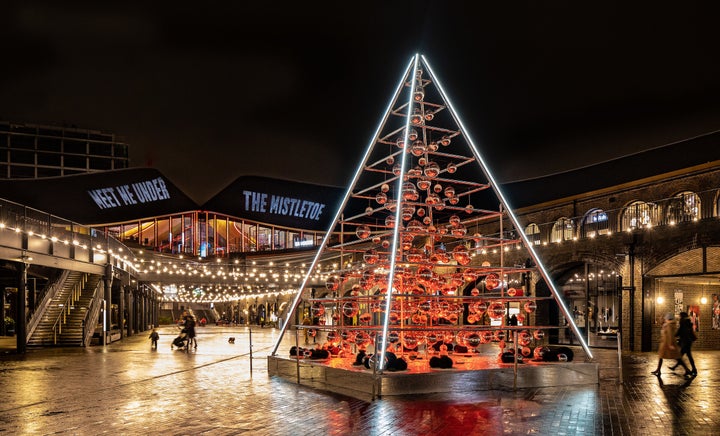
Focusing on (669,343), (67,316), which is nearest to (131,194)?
(67,316)

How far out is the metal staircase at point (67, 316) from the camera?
1065 inches

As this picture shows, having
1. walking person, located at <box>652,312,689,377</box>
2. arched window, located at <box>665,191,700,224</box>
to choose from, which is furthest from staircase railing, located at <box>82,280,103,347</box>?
arched window, located at <box>665,191,700,224</box>

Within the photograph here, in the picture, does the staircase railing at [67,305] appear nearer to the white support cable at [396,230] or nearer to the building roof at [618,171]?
the white support cable at [396,230]

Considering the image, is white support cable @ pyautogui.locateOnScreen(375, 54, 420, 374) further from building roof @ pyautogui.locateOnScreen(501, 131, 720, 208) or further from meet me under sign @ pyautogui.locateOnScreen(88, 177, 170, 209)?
meet me under sign @ pyautogui.locateOnScreen(88, 177, 170, 209)

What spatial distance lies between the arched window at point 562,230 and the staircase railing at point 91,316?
20768 mm

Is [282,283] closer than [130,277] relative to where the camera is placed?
No

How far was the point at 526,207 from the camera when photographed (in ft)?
105

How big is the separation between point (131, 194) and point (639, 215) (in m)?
47.7

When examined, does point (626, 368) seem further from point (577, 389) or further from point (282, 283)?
point (282, 283)

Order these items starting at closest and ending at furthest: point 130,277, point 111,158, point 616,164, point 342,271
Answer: point 342,271, point 616,164, point 130,277, point 111,158

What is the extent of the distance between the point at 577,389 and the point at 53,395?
980 cm

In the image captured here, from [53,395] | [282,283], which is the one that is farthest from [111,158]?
[53,395]

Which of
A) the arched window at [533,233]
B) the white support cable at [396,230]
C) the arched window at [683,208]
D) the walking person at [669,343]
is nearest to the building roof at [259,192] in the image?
the arched window at [683,208]

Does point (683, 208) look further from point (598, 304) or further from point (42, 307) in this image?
point (42, 307)
